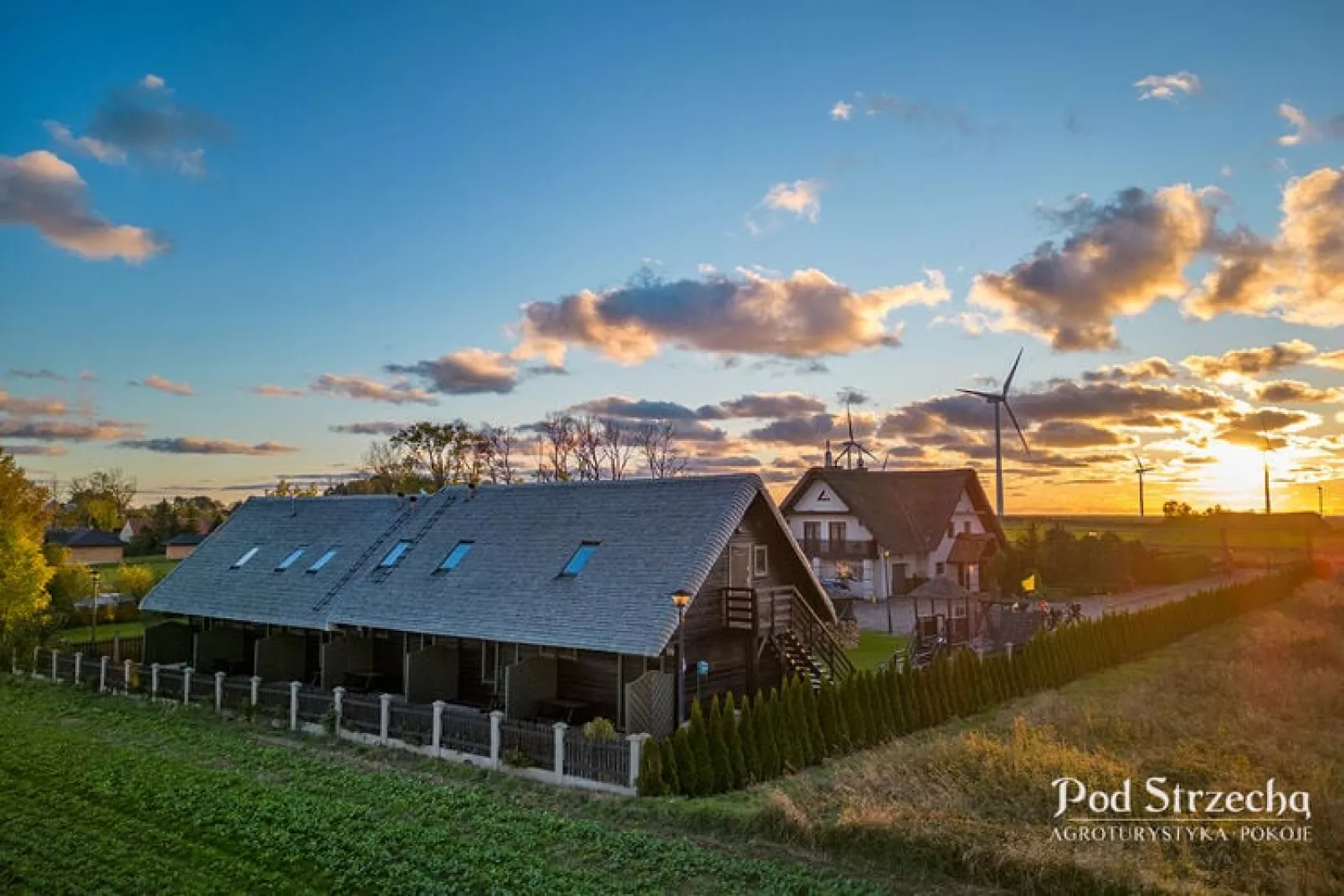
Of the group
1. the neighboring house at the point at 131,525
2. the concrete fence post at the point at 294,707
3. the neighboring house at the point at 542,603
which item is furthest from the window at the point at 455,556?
the neighboring house at the point at 131,525

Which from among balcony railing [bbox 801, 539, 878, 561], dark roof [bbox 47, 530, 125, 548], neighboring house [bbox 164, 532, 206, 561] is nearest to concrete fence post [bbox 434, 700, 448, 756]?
balcony railing [bbox 801, 539, 878, 561]

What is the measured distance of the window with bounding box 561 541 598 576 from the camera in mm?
24031

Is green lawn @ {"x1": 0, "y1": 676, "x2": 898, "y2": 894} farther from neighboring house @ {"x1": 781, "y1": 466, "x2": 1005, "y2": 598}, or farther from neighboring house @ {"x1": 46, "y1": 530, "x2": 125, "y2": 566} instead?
neighboring house @ {"x1": 46, "y1": 530, "x2": 125, "y2": 566}

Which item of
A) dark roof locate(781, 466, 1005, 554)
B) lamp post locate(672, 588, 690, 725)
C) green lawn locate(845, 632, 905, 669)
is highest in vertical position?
dark roof locate(781, 466, 1005, 554)

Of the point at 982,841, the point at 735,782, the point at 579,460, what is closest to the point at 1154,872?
the point at 982,841

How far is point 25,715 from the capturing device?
26.2 metres

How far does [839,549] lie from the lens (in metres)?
53.9

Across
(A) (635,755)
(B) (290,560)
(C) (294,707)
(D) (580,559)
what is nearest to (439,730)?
(C) (294,707)

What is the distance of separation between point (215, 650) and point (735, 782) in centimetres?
2079

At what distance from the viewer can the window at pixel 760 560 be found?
83.9ft

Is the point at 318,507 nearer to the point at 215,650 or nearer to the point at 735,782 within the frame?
the point at 215,650

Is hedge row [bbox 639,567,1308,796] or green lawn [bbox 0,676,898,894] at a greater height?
hedge row [bbox 639,567,1308,796]

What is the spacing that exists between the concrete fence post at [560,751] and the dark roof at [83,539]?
298 feet

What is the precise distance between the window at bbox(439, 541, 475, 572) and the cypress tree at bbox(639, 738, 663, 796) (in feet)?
35.1
